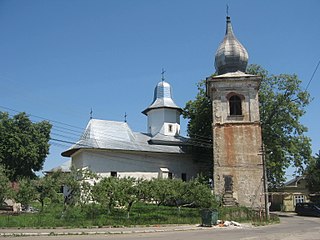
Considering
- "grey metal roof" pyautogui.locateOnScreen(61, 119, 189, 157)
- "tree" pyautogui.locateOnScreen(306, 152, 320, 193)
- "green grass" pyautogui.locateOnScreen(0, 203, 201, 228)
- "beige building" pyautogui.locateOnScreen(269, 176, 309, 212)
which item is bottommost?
"green grass" pyautogui.locateOnScreen(0, 203, 201, 228)

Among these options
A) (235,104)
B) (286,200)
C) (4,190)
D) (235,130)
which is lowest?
(286,200)

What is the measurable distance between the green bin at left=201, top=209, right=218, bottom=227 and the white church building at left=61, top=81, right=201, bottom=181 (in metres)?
14.2

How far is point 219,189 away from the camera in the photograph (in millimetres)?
31938

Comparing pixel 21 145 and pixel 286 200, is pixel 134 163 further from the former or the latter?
pixel 286 200

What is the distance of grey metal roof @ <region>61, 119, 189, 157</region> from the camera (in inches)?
1421

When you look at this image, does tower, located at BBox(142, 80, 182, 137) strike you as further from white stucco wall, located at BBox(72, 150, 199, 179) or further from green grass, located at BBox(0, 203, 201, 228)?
green grass, located at BBox(0, 203, 201, 228)

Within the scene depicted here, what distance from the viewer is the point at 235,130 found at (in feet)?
110

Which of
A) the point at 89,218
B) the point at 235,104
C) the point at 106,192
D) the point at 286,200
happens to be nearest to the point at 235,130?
the point at 235,104

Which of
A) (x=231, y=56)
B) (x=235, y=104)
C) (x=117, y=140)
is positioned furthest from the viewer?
(x=117, y=140)

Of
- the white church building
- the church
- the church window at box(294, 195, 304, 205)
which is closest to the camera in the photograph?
the church

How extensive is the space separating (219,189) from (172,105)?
14.5m

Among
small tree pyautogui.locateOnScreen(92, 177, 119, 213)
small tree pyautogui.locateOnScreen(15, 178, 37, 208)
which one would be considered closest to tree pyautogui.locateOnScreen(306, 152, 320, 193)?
small tree pyautogui.locateOnScreen(92, 177, 119, 213)

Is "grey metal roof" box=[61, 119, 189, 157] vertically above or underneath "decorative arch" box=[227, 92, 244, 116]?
underneath

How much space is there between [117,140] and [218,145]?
35.0ft
